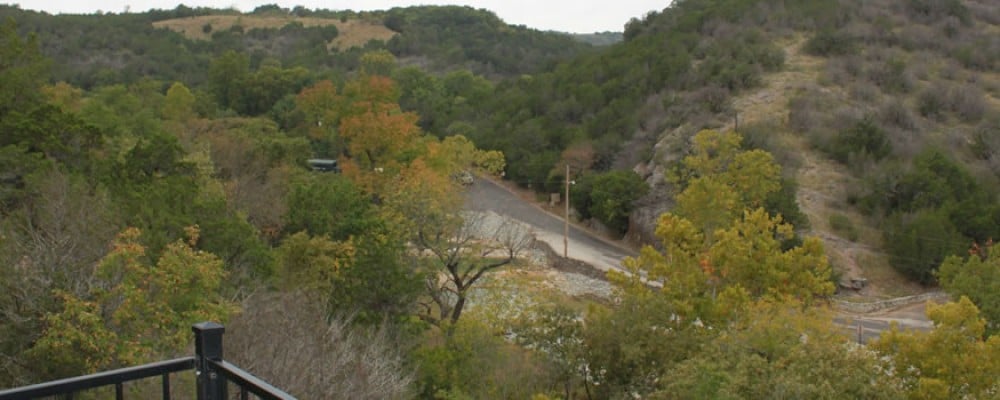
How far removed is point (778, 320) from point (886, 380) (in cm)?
299

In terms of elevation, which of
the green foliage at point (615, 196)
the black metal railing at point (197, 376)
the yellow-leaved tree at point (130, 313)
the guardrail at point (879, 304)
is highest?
the black metal railing at point (197, 376)

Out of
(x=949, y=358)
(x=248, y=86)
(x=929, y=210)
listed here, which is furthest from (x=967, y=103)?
(x=248, y=86)

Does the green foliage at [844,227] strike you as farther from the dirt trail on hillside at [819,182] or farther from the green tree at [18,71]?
the green tree at [18,71]

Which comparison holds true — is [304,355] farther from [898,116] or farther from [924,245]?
[898,116]

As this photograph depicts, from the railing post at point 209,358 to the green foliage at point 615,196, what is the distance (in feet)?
127

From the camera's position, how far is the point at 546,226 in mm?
44719

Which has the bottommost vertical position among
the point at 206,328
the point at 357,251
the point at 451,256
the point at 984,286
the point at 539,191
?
the point at 539,191

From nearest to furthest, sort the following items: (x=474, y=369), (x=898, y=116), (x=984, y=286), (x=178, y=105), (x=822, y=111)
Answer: (x=474, y=369) → (x=984, y=286) → (x=898, y=116) → (x=822, y=111) → (x=178, y=105)

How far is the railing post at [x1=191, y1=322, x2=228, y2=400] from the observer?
3.68 m

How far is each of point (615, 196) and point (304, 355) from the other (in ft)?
99.7

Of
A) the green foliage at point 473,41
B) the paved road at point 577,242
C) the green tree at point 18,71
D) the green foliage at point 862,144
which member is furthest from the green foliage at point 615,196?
the green foliage at point 473,41

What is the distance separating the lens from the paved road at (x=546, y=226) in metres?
38.8

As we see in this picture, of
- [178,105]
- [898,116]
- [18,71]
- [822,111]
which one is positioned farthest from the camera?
[178,105]

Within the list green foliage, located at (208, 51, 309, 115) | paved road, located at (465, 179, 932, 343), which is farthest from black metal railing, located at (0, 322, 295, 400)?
green foliage, located at (208, 51, 309, 115)
